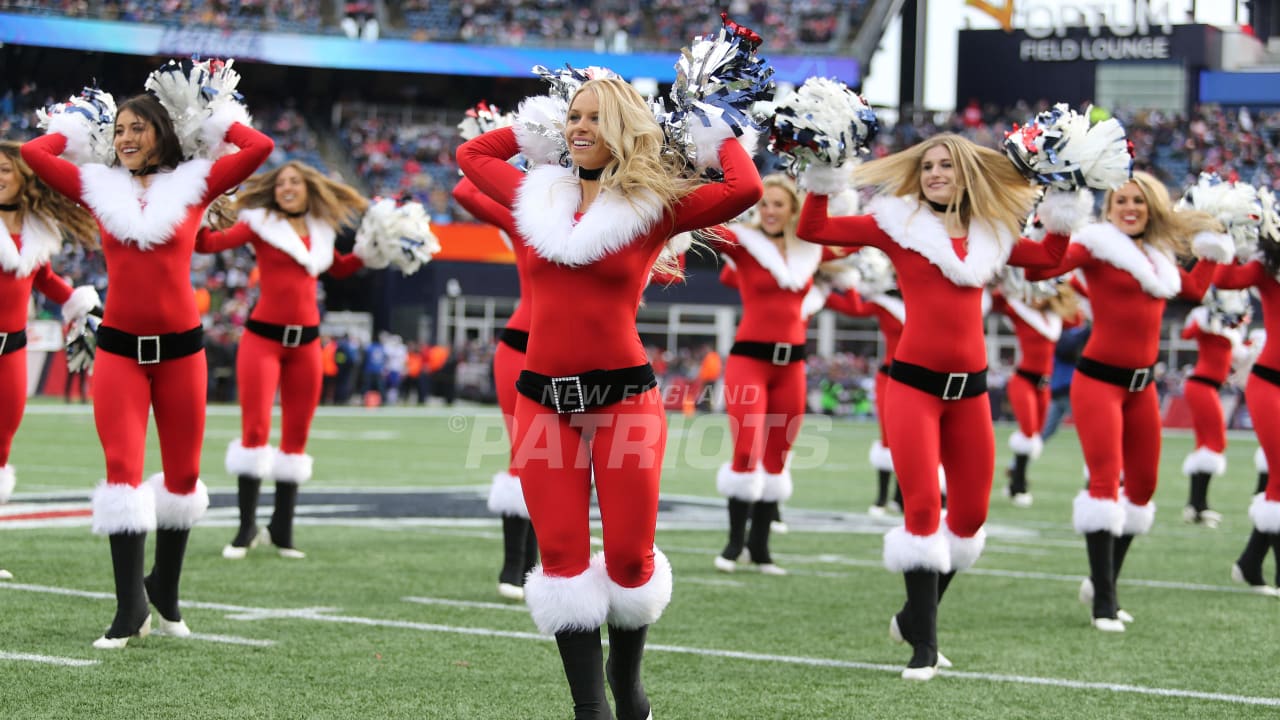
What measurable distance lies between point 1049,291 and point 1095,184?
3.97 meters

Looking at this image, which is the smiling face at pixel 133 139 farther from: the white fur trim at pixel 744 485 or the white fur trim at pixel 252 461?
the white fur trim at pixel 744 485

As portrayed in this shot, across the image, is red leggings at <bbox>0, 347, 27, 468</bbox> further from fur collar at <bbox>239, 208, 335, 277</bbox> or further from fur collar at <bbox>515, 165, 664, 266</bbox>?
fur collar at <bbox>515, 165, 664, 266</bbox>

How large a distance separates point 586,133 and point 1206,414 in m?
8.45

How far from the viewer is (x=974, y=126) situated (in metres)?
38.9

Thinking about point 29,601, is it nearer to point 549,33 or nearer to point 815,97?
point 815,97

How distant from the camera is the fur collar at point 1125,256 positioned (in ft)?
22.6

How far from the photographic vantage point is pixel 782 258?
27.6ft

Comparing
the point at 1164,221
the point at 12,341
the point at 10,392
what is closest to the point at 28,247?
the point at 12,341

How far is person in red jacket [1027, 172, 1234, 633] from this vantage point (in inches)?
269

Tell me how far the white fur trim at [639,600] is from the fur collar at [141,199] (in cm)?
241

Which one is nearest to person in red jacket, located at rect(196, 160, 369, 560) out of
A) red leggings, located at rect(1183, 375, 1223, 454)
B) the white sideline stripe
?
the white sideline stripe

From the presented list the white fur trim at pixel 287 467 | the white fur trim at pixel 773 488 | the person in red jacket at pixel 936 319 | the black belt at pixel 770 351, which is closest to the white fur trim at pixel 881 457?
the white fur trim at pixel 773 488

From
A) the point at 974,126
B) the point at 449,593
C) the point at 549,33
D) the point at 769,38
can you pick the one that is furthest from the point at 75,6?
the point at 449,593

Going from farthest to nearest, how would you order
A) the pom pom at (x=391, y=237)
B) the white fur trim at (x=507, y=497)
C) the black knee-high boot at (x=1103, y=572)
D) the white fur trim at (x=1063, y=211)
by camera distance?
the pom pom at (x=391, y=237) → the white fur trim at (x=507, y=497) → the black knee-high boot at (x=1103, y=572) → the white fur trim at (x=1063, y=211)
